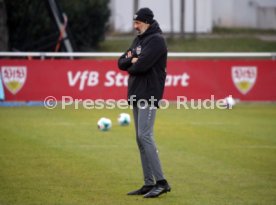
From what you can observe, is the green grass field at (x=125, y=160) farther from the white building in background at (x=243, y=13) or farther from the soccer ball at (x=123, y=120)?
the white building in background at (x=243, y=13)

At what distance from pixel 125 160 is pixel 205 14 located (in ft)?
91.0

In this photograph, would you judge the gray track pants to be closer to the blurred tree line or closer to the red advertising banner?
the red advertising banner

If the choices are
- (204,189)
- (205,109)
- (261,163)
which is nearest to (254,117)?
(205,109)

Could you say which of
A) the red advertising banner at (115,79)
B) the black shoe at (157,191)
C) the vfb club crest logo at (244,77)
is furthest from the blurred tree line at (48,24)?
the black shoe at (157,191)

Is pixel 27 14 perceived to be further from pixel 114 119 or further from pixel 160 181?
pixel 160 181

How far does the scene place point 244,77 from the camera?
23594 millimetres

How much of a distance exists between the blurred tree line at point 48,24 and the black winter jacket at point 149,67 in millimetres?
22396

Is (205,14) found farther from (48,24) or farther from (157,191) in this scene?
(157,191)

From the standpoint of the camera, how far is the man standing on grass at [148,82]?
9.46 m

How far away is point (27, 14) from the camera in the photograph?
34156 mm

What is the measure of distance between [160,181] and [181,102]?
13948 mm

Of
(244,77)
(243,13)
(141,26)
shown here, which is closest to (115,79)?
(244,77)

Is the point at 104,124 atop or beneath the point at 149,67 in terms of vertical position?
beneath

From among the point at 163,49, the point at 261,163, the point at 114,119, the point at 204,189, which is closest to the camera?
the point at 163,49
